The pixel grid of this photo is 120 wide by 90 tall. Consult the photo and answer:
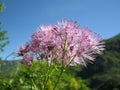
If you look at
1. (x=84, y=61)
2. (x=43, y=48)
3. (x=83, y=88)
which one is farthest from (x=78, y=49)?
(x=83, y=88)

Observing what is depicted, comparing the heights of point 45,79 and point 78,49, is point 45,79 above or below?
below

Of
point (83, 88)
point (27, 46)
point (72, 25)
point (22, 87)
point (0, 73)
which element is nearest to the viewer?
point (72, 25)

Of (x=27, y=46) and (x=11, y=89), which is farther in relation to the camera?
(x=11, y=89)

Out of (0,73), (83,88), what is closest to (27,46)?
(0,73)

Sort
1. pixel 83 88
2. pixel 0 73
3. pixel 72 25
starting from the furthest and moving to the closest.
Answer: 1. pixel 83 88
2. pixel 0 73
3. pixel 72 25

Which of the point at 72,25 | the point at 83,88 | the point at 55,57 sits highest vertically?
the point at 83,88

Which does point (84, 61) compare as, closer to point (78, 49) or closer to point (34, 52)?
point (78, 49)
